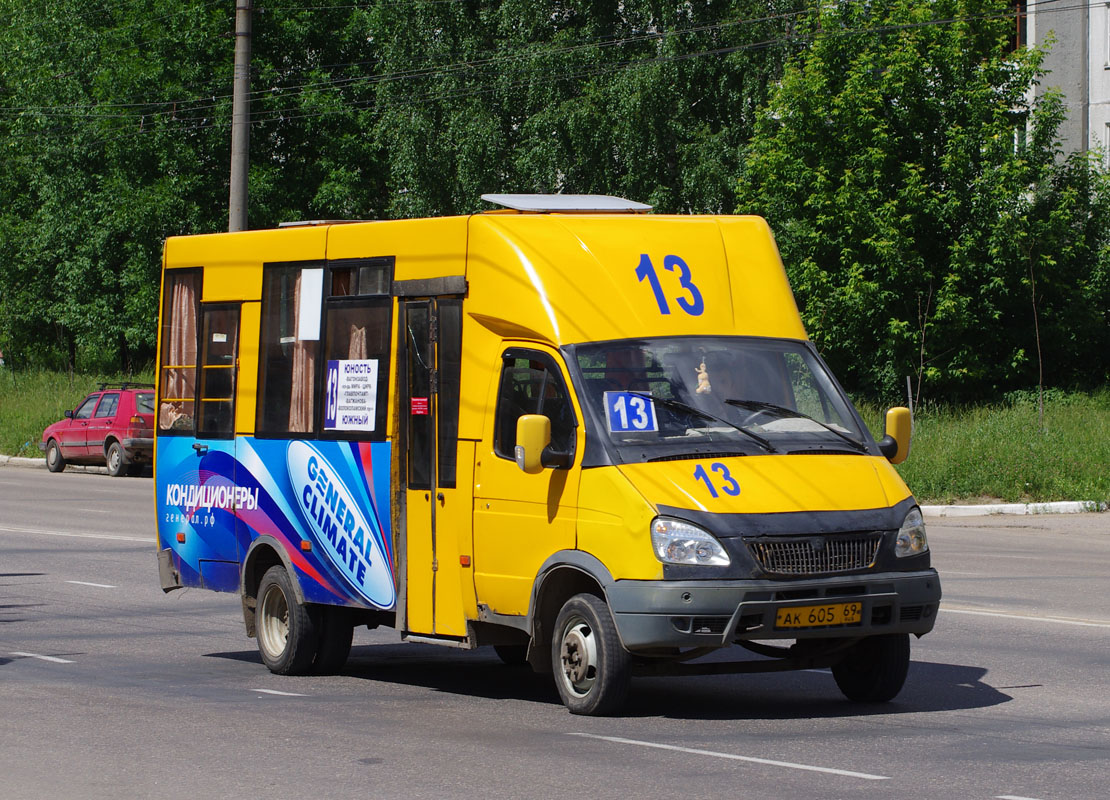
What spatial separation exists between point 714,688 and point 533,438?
2.36m

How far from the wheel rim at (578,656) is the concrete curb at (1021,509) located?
16.8 meters

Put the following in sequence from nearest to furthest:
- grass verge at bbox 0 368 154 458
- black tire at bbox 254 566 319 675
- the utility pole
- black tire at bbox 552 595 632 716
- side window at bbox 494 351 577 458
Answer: black tire at bbox 552 595 632 716 → side window at bbox 494 351 577 458 → black tire at bbox 254 566 319 675 → the utility pole → grass verge at bbox 0 368 154 458

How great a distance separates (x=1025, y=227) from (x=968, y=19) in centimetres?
521

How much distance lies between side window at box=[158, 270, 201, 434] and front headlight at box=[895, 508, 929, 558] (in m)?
5.43

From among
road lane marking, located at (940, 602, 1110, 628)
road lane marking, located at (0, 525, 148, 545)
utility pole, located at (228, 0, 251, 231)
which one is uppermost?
utility pole, located at (228, 0, 251, 231)

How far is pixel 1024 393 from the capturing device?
37.7 m

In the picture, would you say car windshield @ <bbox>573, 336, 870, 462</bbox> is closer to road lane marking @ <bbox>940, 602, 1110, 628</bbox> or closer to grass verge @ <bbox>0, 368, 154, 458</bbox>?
road lane marking @ <bbox>940, 602, 1110, 628</bbox>

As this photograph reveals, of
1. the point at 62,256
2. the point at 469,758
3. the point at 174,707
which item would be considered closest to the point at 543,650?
the point at 469,758

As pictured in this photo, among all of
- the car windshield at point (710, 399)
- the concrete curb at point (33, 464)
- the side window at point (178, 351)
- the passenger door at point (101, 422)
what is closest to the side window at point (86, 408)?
the passenger door at point (101, 422)

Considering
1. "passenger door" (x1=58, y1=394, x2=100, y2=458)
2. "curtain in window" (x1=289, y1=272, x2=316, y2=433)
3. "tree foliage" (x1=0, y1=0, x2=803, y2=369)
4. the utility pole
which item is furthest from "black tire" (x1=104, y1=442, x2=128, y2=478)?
"curtain in window" (x1=289, y1=272, x2=316, y2=433)

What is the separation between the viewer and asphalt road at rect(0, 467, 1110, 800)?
6.95m

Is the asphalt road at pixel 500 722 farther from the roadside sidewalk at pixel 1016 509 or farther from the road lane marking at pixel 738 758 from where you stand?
the roadside sidewalk at pixel 1016 509

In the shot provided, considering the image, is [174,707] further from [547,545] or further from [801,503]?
[801,503]

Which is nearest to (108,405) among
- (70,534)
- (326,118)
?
(70,534)
